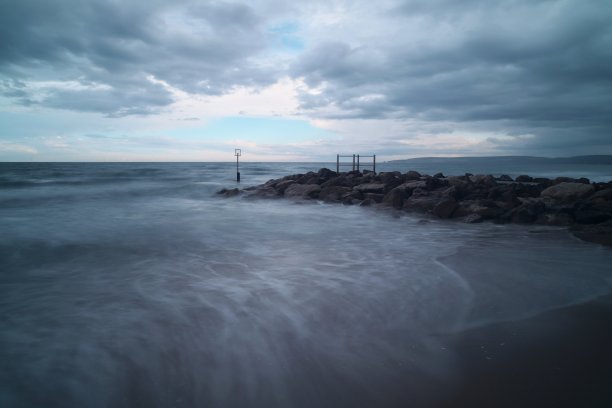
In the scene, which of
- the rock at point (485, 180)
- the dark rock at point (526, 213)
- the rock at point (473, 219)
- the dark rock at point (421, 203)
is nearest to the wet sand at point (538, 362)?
the rock at point (473, 219)

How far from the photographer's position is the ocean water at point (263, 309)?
2777 millimetres

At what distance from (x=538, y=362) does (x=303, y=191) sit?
49.9 ft

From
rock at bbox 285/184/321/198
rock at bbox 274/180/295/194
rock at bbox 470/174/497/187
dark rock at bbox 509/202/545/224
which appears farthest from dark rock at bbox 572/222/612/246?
rock at bbox 274/180/295/194

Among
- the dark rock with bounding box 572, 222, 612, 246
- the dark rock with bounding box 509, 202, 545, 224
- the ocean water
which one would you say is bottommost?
the ocean water

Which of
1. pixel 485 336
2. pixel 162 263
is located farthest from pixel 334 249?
pixel 485 336

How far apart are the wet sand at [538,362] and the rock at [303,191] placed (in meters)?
13.9

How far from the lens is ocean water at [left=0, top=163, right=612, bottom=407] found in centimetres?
278

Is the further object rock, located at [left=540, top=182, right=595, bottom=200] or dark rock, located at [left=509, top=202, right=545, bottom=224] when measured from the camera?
rock, located at [left=540, top=182, right=595, bottom=200]

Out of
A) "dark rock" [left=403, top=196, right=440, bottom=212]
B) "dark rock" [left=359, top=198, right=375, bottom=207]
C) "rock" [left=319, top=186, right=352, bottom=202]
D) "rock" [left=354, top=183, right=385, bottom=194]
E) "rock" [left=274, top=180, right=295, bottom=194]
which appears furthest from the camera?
"rock" [left=274, top=180, right=295, bottom=194]

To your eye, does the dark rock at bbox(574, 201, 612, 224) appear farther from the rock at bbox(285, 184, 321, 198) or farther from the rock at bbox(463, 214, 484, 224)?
the rock at bbox(285, 184, 321, 198)

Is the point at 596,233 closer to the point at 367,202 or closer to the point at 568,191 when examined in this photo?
the point at 568,191

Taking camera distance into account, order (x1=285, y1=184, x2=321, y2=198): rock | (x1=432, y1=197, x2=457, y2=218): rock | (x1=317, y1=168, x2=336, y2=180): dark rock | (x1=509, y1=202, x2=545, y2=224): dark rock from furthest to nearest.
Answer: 1. (x1=317, y1=168, x2=336, y2=180): dark rock
2. (x1=285, y1=184, x2=321, y2=198): rock
3. (x1=432, y1=197, x2=457, y2=218): rock
4. (x1=509, y1=202, x2=545, y2=224): dark rock

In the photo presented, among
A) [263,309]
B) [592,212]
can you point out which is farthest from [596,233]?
[263,309]

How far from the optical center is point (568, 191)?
41.2 feet
